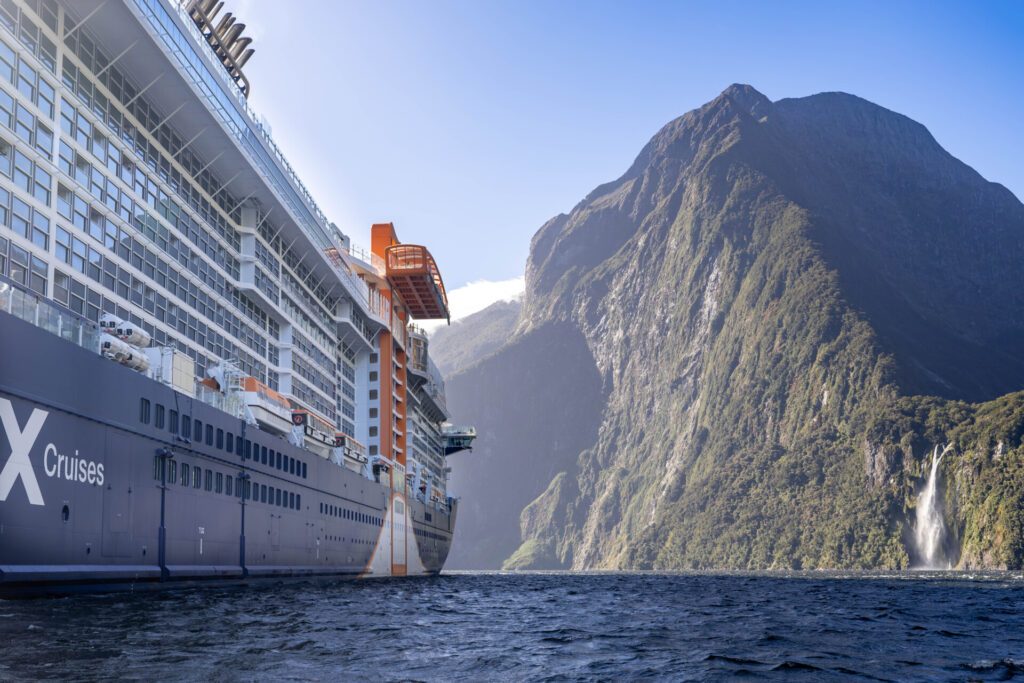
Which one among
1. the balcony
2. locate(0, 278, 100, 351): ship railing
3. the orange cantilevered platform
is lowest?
locate(0, 278, 100, 351): ship railing

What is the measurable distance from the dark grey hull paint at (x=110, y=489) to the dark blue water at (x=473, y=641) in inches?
44.8

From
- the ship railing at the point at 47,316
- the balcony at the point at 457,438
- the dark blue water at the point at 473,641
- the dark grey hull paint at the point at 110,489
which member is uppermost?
the balcony at the point at 457,438

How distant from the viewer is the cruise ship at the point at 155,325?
25500 millimetres

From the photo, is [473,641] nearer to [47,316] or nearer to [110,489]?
[110,489]

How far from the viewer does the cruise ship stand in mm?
25500

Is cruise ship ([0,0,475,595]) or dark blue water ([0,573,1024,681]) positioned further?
cruise ship ([0,0,475,595])

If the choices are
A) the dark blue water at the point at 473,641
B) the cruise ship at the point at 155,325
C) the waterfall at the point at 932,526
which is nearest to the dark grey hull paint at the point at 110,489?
the cruise ship at the point at 155,325

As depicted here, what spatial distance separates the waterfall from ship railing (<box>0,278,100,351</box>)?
15289 centimetres

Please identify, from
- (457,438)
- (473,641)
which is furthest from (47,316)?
(457,438)

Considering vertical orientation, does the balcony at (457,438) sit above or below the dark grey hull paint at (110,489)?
above

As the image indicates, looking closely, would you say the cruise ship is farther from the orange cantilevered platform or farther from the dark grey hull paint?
the orange cantilevered platform

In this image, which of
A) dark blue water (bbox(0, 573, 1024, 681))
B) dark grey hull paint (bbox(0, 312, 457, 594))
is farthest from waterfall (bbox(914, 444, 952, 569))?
dark grey hull paint (bbox(0, 312, 457, 594))

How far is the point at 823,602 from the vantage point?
40.3 metres

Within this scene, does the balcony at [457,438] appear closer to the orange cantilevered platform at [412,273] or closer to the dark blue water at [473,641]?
the orange cantilevered platform at [412,273]
